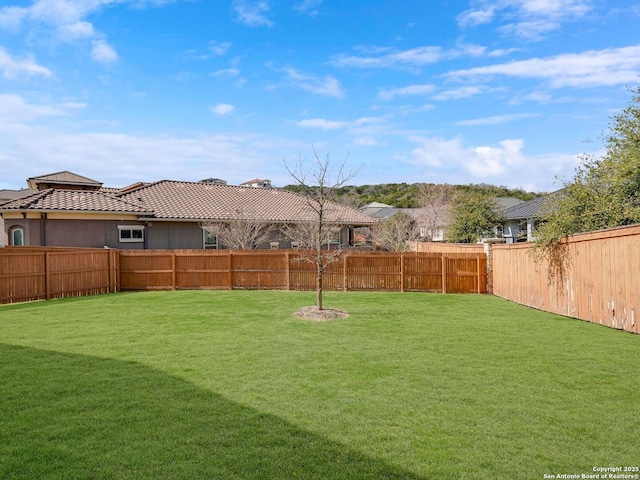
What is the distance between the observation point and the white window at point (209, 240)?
74.8 ft

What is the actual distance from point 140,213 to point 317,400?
18.2m

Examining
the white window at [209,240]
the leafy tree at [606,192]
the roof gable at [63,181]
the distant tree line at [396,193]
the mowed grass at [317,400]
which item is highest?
the distant tree line at [396,193]

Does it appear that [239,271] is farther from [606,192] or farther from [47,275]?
[606,192]

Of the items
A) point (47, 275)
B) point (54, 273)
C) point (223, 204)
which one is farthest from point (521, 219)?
point (47, 275)

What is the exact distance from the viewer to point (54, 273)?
565 inches

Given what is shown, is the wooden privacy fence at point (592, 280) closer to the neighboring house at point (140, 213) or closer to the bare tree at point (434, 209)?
the neighboring house at point (140, 213)

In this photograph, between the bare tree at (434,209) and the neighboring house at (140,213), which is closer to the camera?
the neighboring house at (140,213)

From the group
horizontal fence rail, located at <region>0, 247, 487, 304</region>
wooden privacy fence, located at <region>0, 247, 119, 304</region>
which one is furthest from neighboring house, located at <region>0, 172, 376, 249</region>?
wooden privacy fence, located at <region>0, 247, 119, 304</region>

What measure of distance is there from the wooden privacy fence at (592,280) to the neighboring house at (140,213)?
23.1 feet

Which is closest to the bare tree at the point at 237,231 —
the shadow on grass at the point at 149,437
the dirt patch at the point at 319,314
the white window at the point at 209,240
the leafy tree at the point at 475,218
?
the white window at the point at 209,240

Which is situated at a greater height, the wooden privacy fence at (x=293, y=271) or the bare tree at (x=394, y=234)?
the bare tree at (x=394, y=234)

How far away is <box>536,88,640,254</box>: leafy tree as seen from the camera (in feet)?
33.6

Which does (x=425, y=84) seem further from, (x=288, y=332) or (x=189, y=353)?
(x=189, y=353)

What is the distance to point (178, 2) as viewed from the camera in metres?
13.7
